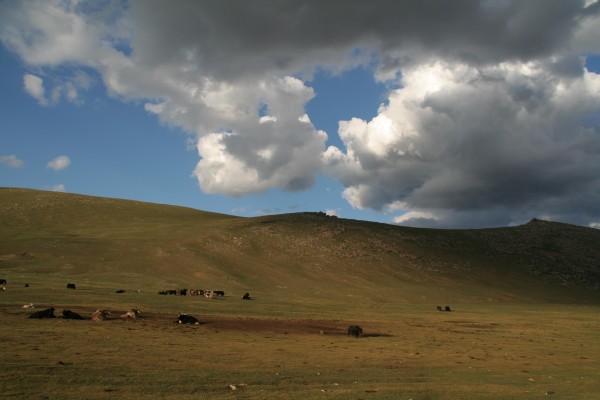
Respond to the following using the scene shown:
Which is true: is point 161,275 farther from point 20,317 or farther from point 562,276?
point 562,276

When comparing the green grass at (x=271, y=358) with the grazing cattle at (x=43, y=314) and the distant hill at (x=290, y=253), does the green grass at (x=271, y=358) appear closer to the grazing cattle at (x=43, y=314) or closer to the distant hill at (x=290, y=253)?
the grazing cattle at (x=43, y=314)

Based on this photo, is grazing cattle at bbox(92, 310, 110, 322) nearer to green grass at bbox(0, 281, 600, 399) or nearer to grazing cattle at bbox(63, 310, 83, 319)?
green grass at bbox(0, 281, 600, 399)

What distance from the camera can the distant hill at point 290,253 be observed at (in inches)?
3036

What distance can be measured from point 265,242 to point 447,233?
60.3 metres

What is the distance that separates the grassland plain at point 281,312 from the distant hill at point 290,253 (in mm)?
529

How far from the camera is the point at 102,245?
86938 mm

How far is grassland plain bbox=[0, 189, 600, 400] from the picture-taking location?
55.4 feet

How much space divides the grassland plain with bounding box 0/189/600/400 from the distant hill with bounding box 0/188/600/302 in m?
0.53

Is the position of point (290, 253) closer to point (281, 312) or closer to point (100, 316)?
point (281, 312)

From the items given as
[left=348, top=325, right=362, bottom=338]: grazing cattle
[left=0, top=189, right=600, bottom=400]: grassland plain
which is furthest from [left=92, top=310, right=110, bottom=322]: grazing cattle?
[left=348, top=325, right=362, bottom=338]: grazing cattle

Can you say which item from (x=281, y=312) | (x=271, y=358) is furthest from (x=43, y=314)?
(x=281, y=312)

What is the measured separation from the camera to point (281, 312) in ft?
150

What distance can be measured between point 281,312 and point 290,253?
2097 inches

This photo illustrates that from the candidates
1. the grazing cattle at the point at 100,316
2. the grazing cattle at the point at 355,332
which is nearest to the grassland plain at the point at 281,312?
the grazing cattle at the point at 355,332
